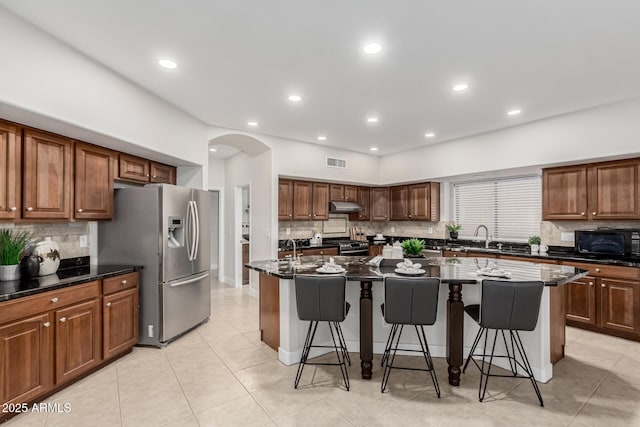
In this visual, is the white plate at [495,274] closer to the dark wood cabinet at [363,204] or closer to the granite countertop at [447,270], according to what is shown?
the granite countertop at [447,270]

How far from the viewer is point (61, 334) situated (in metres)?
2.63

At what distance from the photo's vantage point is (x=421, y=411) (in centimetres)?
240

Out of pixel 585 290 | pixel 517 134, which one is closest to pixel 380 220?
pixel 517 134

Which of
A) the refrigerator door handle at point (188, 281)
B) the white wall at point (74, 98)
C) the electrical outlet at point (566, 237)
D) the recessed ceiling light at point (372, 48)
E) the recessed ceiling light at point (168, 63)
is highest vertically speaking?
the recessed ceiling light at point (372, 48)

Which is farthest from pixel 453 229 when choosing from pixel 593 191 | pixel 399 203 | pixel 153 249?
pixel 153 249

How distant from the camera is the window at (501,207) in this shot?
540 cm

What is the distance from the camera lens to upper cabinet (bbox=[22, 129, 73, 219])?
8.73 feet

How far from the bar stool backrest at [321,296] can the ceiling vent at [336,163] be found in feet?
12.6

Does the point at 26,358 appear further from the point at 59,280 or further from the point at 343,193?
the point at 343,193

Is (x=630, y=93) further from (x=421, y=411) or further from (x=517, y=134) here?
(x=421, y=411)

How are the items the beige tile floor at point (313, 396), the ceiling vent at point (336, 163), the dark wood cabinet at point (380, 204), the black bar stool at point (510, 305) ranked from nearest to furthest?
1. the beige tile floor at point (313, 396)
2. the black bar stool at point (510, 305)
3. the ceiling vent at point (336, 163)
4. the dark wood cabinet at point (380, 204)

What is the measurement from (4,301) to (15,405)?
30.2 inches

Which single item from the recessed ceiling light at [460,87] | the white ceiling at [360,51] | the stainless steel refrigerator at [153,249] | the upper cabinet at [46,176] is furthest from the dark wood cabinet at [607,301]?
the upper cabinet at [46,176]

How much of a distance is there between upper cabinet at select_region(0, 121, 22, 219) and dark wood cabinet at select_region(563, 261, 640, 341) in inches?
237
